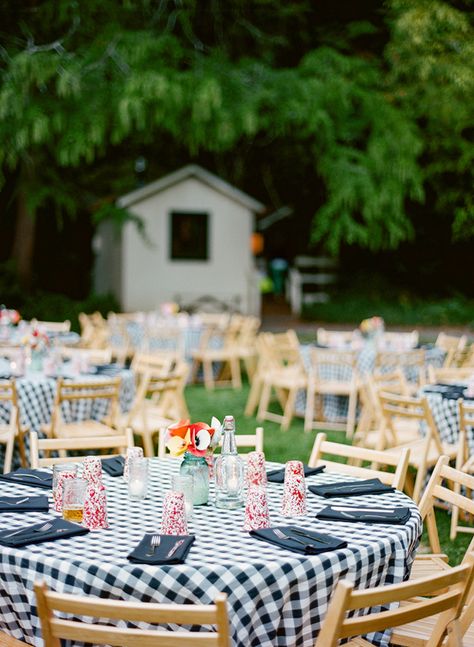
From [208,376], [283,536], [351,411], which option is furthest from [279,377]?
[283,536]

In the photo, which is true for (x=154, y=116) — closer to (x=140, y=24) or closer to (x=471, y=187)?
(x=140, y=24)

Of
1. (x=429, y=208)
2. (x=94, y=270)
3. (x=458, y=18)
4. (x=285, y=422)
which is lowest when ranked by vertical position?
(x=285, y=422)

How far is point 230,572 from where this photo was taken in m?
2.87

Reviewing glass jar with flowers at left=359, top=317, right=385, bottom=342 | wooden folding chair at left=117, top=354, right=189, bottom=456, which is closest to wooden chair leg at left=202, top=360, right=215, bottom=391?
glass jar with flowers at left=359, top=317, right=385, bottom=342

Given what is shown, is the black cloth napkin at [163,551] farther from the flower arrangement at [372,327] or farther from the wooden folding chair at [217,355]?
the wooden folding chair at [217,355]

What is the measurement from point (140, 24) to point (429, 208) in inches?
436

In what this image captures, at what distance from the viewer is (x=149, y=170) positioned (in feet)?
84.8

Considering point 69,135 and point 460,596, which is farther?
point 69,135

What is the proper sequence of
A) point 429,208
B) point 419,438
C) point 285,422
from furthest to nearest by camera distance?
point 429,208 → point 285,422 → point 419,438

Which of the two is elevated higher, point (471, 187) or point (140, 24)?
point (140, 24)

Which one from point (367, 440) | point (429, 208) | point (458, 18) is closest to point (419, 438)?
point (367, 440)

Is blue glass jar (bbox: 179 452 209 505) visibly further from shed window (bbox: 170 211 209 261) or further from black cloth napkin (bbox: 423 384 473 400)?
shed window (bbox: 170 211 209 261)

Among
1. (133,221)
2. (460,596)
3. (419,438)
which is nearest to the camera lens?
(460,596)

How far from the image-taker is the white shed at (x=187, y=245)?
844 inches
